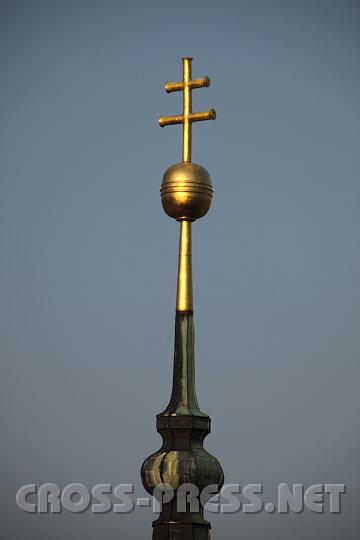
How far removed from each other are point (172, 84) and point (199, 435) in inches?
289

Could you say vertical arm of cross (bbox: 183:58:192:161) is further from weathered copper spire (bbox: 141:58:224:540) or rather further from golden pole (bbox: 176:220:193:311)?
golden pole (bbox: 176:220:193:311)

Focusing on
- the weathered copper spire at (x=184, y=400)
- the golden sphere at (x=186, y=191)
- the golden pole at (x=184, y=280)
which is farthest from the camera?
the golden pole at (x=184, y=280)

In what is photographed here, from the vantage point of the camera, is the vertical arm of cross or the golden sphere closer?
the golden sphere

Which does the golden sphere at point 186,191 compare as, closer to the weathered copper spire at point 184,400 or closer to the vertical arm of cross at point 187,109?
the weathered copper spire at point 184,400

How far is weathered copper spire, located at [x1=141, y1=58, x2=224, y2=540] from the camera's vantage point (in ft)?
114

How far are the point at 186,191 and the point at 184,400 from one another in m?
4.16

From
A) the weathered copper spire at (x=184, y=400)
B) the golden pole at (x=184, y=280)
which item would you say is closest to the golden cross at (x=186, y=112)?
the weathered copper spire at (x=184, y=400)

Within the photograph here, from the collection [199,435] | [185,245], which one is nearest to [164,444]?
[199,435]

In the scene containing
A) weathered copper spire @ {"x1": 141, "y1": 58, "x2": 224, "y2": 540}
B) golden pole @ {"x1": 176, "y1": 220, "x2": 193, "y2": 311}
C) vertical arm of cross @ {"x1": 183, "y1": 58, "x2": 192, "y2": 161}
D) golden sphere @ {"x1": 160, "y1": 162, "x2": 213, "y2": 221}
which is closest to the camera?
weathered copper spire @ {"x1": 141, "y1": 58, "x2": 224, "y2": 540}

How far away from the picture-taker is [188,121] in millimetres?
37188

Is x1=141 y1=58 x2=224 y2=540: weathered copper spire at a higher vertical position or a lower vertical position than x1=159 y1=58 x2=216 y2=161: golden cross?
lower

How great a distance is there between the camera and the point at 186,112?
3725 cm

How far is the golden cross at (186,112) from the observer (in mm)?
37062

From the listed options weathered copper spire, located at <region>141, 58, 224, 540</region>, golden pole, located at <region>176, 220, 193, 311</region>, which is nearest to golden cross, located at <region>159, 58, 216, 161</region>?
weathered copper spire, located at <region>141, 58, 224, 540</region>
